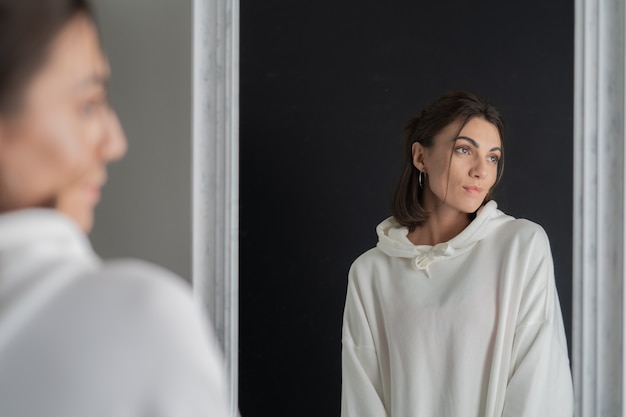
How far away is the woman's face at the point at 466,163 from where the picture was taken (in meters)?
1.71

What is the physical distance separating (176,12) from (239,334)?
2.81 feet

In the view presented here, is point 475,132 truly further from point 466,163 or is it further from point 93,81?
point 93,81

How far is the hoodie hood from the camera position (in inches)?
67.1

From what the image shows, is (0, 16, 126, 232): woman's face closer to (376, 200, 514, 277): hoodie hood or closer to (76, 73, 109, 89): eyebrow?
(76, 73, 109, 89): eyebrow

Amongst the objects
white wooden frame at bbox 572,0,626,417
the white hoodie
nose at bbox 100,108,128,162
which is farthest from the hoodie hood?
nose at bbox 100,108,128,162

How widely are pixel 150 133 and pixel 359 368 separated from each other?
80cm

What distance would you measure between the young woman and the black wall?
4.71 feet

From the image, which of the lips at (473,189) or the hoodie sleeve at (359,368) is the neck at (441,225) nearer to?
the lips at (473,189)

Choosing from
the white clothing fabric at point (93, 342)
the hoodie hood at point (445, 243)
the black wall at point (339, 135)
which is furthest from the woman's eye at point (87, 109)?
the black wall at point (339, 135)

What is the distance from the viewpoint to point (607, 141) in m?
1.80

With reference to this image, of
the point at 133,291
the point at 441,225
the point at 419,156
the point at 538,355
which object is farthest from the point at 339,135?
the point at 133,291

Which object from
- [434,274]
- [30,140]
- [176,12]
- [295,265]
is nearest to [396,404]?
[434,274]

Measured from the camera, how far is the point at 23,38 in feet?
1.55

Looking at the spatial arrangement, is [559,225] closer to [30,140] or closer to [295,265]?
[295,265]
